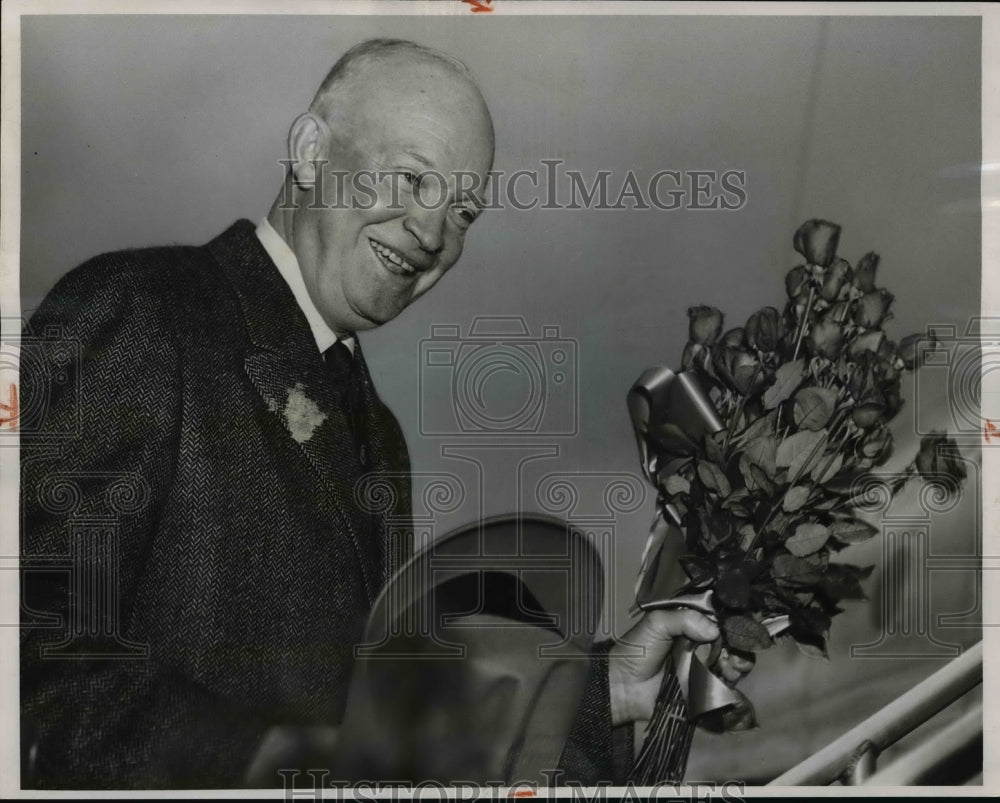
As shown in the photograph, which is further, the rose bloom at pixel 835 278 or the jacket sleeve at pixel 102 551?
the rose bloom at pixel 835 278

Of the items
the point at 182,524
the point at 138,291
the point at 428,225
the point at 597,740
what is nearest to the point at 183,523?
the point at 182,524

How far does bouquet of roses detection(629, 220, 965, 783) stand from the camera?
230 centimetres

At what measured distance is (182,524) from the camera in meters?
2.17

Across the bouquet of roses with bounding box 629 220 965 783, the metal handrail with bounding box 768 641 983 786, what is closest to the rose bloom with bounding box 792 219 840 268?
the bouquet of roses with bounding box 629 220 965 783

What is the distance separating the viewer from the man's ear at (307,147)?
226cm

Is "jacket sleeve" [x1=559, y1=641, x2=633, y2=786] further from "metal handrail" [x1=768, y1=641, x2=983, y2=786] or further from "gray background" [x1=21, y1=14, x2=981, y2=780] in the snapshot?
"metal handrail" [x1=768, y1=641, x2=983, y2=786]

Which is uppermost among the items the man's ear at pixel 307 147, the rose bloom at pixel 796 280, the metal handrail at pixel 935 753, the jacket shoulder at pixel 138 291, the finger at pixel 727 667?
the man's ear at pixel 307 147

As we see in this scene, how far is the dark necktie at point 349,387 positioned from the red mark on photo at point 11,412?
679 millimetres

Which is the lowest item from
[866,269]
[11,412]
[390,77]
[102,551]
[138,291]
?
[102,551]

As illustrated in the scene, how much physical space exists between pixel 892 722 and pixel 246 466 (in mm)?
1555

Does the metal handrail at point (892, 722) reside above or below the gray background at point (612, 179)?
below

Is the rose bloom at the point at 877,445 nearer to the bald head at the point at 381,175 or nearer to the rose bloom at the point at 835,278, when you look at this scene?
the rose bloom at the point at 835,278

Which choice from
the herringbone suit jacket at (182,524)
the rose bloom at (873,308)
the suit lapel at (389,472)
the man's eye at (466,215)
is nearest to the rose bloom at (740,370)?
the rose bloom at (873,308)

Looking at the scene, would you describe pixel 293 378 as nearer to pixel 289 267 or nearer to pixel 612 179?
pixel 289 267
